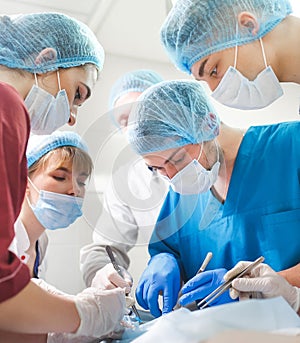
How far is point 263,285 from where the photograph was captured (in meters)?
1.24

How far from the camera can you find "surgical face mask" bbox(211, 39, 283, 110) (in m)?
1.43

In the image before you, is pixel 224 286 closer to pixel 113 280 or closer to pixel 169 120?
pixel 113 280

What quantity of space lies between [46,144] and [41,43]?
45cm

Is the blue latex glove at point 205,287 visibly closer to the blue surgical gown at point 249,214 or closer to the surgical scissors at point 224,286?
the surgical scissors at point 224,286

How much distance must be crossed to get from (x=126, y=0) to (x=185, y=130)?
4.48 feet

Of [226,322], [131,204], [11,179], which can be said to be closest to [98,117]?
[131,204]

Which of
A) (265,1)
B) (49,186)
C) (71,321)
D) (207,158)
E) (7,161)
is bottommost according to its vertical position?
(49,186)

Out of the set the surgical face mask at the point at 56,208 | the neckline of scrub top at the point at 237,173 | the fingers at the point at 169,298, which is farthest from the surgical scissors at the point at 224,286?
the surgical face mask at the point at 56,208

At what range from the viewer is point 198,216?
1.70m

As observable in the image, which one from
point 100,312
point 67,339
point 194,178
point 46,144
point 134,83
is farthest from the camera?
point 134,83

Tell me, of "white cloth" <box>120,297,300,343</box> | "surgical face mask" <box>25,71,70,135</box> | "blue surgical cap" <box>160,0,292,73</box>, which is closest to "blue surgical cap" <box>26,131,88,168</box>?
"surgical face mask" <box>25,71,70,135</box>

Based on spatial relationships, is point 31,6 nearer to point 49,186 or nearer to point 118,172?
point 49,186

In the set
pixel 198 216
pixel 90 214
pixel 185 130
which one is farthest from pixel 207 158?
pixel 90 214

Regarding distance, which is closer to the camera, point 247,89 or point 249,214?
point 247,89
